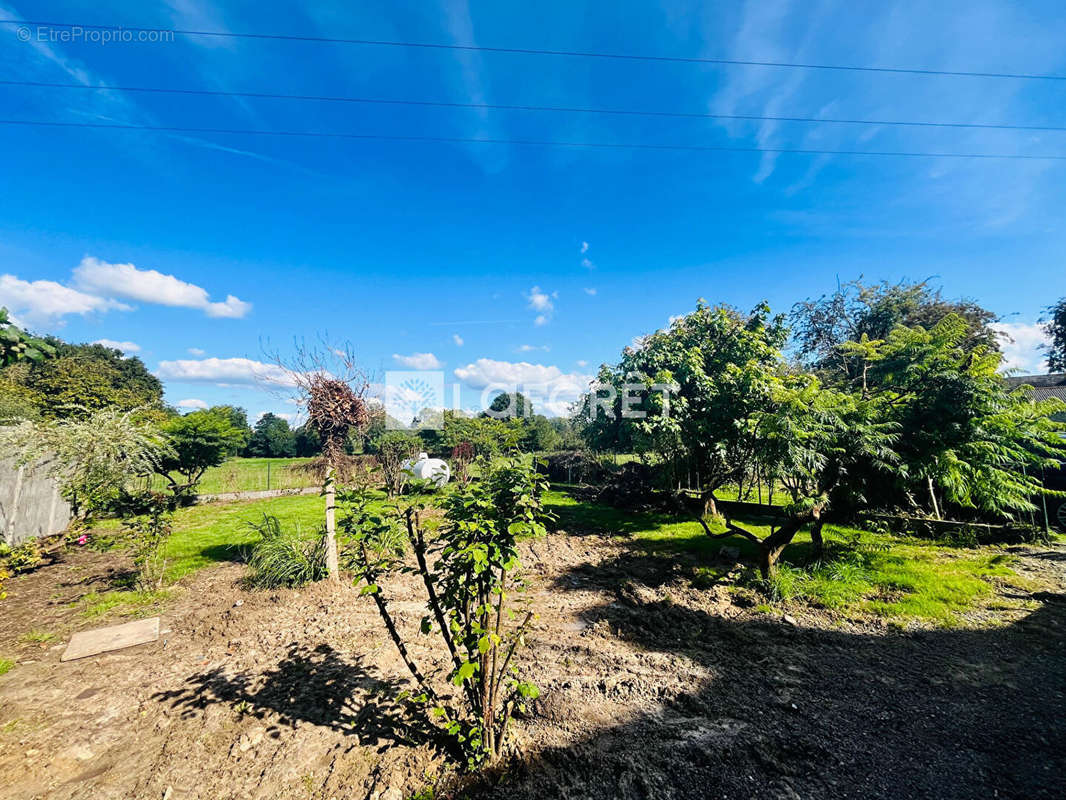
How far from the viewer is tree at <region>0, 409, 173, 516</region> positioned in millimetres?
6098

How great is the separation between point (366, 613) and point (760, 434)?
5.85 meters

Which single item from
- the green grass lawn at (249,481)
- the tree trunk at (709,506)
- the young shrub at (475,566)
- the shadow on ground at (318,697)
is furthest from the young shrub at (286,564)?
the green grass lawn at (249,481)

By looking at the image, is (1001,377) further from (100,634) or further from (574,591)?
(100,634)

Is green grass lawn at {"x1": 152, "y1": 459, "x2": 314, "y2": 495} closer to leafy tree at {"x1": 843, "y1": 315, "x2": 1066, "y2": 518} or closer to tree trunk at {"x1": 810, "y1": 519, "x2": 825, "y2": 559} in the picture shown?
tree trunk at {"x1": 810, "y1": 519, "x2": 825, "y2": 559}

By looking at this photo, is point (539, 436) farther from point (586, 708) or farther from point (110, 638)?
point (586, 708)

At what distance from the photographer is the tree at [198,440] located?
11.8 metres

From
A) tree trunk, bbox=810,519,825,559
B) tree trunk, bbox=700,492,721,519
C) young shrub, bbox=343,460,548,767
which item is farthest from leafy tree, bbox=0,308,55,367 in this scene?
tree trunk, bbox=700,492,721,519

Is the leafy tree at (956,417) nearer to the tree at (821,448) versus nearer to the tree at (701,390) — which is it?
the tree at (821,448)

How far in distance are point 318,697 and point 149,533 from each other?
4691 millimetres

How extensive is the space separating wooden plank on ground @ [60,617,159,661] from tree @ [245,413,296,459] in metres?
32.4

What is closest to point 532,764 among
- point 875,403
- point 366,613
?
point 366,613

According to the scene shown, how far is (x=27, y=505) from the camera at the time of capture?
25.9 ft

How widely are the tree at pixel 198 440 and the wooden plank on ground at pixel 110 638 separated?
8.55m

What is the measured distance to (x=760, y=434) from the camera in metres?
Result: 5.80
